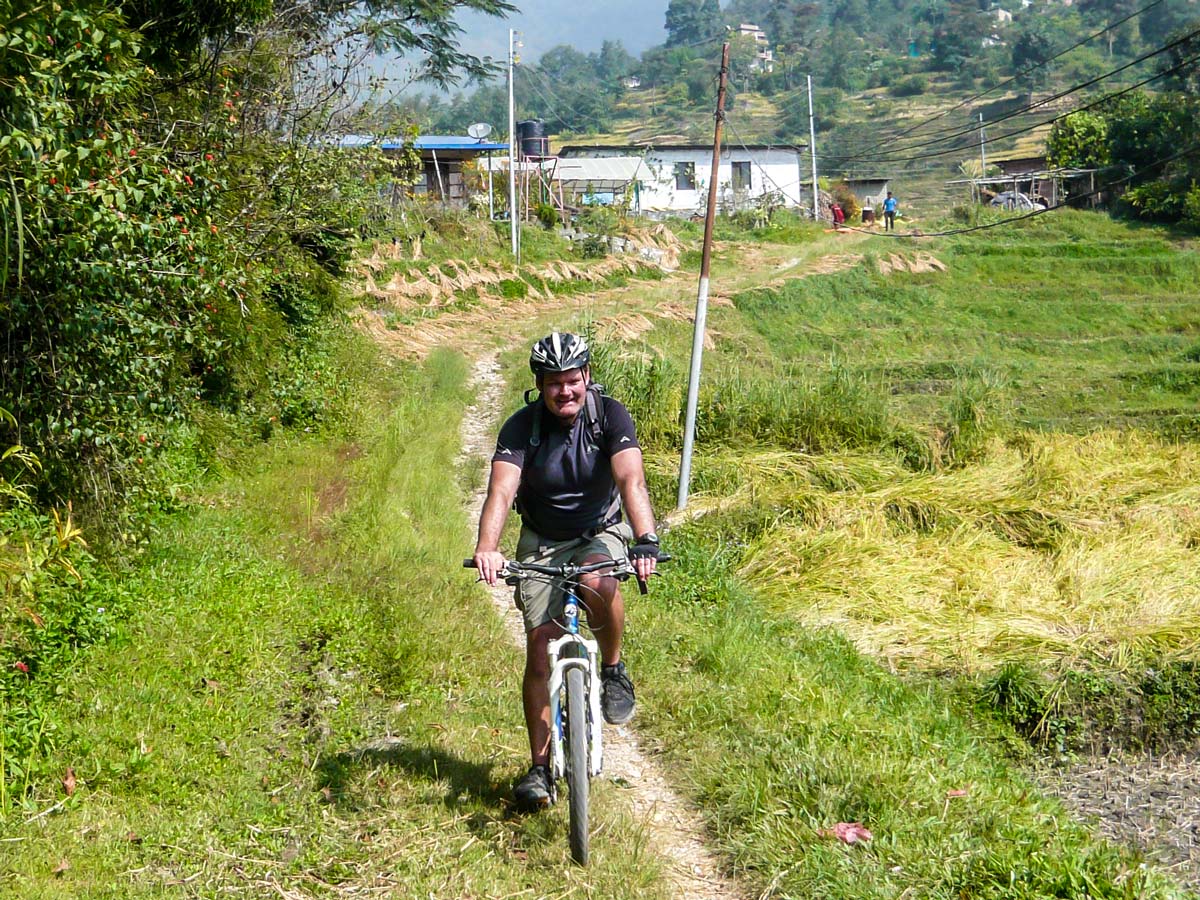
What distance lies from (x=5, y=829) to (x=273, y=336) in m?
8.48

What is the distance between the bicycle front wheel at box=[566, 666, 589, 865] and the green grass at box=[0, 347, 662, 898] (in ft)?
0.46

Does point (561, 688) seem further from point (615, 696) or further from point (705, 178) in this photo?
point (705, 178)

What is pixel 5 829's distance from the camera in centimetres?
522

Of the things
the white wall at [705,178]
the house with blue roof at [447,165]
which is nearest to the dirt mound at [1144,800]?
the house with blue roof at [447,165]

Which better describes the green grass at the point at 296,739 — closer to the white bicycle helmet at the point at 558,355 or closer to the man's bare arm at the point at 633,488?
the man's bare arm at the point at 633,488

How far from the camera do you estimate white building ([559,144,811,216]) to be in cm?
5038

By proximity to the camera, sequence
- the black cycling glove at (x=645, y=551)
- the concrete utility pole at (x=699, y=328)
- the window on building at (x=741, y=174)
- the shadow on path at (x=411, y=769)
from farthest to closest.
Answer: the window on building at (x=741, y=174) → the concrete utility pole at (x=699, y=328) → the shadow on path at (x=411, y=769) → the black cycling glove at (x=645, y=551)

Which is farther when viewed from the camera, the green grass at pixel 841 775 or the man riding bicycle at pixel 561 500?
the man riding bicycle at pixel 561 500

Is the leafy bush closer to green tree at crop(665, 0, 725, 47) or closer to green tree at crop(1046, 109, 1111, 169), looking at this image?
green tree at crop(665, 0, 725, 47)

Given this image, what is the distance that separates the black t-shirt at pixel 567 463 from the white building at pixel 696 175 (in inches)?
1680

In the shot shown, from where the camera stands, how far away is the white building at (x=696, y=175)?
5038 cm

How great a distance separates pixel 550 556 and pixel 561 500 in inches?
10.7

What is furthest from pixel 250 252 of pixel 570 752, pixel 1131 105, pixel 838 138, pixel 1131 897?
pixel 838 138

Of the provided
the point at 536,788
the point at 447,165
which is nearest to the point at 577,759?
the point at 536,788
